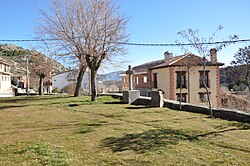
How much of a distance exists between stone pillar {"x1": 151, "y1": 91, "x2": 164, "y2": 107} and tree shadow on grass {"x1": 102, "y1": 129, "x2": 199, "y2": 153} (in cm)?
588

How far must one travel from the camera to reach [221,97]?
26.8m

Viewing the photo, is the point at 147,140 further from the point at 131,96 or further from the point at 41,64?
the point at 41,64

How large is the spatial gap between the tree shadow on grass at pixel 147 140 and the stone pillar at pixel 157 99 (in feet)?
19.3

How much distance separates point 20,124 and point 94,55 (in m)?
8.34

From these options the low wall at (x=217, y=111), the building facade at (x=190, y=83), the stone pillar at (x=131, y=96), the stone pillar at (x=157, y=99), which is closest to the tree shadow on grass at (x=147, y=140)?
the low wall at (x=217, y=111)

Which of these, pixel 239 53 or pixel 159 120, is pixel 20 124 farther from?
pixel 239 53

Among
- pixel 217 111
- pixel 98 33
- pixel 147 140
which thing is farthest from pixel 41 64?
pixel 147 140

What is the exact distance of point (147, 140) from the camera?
621 cm

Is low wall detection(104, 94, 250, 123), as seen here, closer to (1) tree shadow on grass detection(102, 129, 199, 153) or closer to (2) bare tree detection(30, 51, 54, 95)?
(1) tree shadow on grass detection(102, 129, 199, 153)

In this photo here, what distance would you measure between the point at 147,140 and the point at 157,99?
7.11 metres

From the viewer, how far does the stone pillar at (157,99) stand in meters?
13.1

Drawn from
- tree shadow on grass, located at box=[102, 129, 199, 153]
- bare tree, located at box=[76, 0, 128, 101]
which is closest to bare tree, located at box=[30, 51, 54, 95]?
bare tree, located at box=[76, 0, 128, 101]

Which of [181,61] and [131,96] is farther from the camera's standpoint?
[181,61]

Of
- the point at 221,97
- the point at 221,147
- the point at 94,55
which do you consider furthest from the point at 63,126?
the point at 221,97
